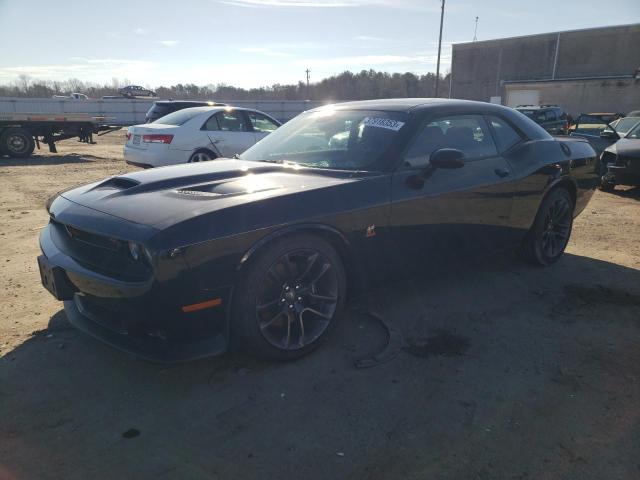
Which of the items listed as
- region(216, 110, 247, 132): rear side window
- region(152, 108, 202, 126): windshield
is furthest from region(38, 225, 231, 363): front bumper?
region(216, 110, 247, 132): rear side window

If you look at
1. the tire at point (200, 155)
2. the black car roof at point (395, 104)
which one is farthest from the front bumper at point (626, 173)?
the tire at point (200, 155)

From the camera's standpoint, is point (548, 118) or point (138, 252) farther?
point (548, 118)

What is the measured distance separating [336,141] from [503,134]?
5.21ft

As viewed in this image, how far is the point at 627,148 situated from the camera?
27.7ft

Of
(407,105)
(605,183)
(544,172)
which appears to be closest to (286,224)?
(407,105)

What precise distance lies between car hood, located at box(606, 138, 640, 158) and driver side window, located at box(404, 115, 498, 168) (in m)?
5.91

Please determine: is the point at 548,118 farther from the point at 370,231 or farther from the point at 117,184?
the point at 117,184

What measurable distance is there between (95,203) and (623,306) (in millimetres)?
3995

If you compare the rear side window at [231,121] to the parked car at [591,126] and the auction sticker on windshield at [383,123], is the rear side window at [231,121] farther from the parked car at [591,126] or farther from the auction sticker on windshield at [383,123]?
the parked car at [591,126]

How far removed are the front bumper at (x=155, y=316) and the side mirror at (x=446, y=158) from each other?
1.70 metres

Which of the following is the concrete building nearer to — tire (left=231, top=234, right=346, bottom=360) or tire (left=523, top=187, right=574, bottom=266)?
tire (left=523, top=187, right=574, bottom=266)

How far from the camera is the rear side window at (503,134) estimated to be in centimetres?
410

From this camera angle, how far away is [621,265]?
4.77 meters

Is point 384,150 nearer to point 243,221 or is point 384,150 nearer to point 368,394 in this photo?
point 243,221
